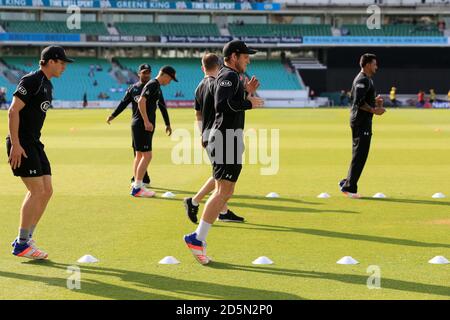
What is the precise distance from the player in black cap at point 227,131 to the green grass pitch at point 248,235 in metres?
0.48

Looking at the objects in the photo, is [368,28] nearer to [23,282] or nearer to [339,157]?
[339,157]

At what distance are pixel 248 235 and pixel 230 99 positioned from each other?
2.42m

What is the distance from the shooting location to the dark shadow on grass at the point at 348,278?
6.85 m

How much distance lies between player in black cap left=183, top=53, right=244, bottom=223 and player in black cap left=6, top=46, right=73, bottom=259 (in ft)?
6.21

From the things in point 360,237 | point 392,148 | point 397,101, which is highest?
point 360,237

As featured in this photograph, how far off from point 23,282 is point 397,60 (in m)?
73.5

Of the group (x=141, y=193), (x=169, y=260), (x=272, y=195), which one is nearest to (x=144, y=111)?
(x=141, y=193)

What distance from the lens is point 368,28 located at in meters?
81.1

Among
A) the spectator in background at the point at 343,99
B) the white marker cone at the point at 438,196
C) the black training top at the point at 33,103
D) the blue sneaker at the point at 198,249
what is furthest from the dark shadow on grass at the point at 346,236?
the spectator in background at the point at 343,99

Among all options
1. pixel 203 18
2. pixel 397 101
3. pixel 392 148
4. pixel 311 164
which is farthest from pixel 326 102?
pixel 311 164

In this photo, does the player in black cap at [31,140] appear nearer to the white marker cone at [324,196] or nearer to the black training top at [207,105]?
the black training top at [207,105]

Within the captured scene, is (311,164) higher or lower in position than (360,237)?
lower
